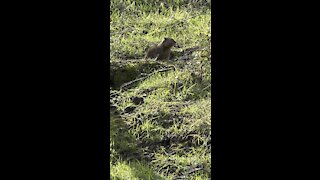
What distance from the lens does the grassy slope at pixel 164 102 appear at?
3.12 meters

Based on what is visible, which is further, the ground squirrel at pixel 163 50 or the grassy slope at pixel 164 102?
the ground squirrel at pixel 163 50

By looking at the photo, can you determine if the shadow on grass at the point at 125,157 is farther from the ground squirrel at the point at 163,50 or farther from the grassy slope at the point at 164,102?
the ground squirrel at the point at 163,50

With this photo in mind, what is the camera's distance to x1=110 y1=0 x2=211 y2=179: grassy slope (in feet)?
10.2

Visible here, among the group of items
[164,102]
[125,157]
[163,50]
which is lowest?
[125,157]

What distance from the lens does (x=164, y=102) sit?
3.57 meters

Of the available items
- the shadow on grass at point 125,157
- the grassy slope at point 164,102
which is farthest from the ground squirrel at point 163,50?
the shadow on grass at point 125,157

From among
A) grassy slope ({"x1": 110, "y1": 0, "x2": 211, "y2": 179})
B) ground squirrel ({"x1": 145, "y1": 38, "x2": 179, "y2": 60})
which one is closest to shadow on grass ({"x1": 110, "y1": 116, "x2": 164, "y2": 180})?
grassy slope ({"x1": 110, "y1": 0, "x2": 211, "y2": 179})

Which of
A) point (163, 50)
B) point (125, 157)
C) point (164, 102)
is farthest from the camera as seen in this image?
point (163, 50)

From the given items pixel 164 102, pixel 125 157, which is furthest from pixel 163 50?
pixel 125 157

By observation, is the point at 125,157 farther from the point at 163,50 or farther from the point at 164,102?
the point at 163,50
